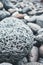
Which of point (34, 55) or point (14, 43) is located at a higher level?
point (14, 43)

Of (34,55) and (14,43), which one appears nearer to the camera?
(14,43)

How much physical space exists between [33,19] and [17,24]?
1427 millimetres

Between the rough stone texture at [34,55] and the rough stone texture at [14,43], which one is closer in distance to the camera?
the rough stone texture at [14,43]

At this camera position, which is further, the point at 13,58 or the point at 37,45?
the point at 37,45

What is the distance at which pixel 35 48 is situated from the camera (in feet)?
11.0

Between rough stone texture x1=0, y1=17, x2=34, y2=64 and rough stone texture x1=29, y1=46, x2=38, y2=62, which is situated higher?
rough stone texture x1=0, y1=17, x2=34, y2=64

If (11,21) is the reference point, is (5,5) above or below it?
below

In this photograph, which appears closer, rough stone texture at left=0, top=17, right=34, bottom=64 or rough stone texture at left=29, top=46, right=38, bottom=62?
rough stone texture at left=0, top=17, right=34, bottom=64

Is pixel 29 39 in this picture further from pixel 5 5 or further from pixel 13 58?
pixel 5 5

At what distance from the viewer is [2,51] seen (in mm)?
2746

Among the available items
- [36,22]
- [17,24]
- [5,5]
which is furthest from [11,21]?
[5,5]

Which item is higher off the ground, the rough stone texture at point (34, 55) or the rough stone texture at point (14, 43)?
the rough stone texture at point (14, 43)

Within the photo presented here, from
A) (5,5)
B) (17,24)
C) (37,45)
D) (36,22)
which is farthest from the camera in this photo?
(5,5)

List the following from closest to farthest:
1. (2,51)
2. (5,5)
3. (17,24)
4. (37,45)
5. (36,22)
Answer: (2,51), (17,24), (37,45), (36,22), (5,5)
